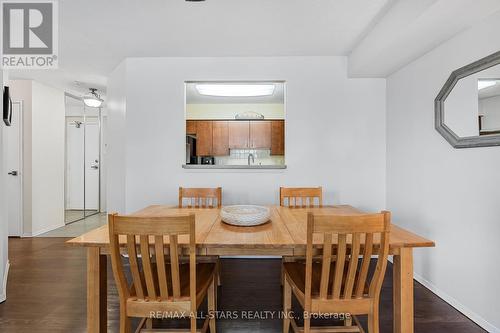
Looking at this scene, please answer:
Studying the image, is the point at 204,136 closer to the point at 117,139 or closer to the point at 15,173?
the point at 117,139

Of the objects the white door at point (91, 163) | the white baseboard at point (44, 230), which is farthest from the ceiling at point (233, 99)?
the white baseboard at point (44, 230)

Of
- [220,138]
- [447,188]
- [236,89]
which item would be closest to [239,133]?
[220,138]

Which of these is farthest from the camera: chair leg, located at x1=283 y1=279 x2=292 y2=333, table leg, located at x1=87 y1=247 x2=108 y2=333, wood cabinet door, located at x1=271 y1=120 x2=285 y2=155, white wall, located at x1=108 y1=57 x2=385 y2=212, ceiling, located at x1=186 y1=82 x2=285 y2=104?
wood cabinet door, located at x1=271 y1=120 x2=285 y2=155

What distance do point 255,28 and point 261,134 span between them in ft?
11.0

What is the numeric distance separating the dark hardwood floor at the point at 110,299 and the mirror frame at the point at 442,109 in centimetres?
126

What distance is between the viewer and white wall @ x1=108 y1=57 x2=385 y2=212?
306cm

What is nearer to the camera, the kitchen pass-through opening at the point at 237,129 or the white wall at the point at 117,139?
the white wall at the point at 117,139

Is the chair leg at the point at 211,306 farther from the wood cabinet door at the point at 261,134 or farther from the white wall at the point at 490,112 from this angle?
the wood cabinet door at the point at 261,134

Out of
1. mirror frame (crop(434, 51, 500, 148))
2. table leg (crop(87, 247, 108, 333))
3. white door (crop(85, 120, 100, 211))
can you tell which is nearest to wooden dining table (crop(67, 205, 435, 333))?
table leg (crop(87, 247, 108, 333))

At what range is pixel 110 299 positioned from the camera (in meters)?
2.20

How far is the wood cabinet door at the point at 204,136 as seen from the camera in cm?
573

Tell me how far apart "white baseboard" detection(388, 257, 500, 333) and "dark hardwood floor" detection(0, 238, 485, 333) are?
0.12 ft

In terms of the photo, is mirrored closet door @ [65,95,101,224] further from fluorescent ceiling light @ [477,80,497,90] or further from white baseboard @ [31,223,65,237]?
fluorescent ceiling light @ [477,80,497,90]

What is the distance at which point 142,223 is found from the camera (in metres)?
1.21
